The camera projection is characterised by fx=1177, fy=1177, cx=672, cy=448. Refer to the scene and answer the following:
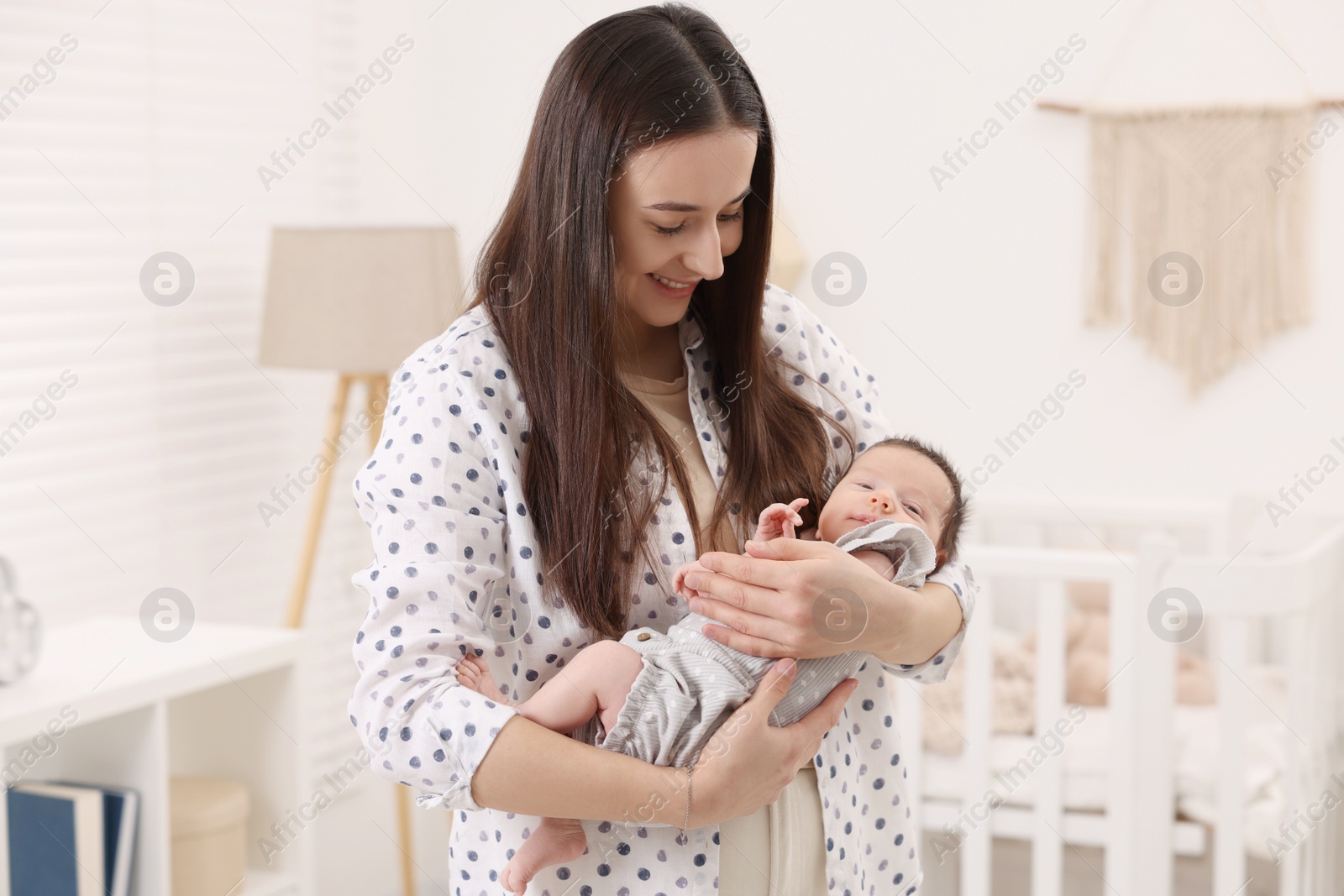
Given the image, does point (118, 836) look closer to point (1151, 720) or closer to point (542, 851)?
point (542, 851)

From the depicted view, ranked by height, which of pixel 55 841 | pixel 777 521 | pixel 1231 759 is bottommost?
pixel 55 841

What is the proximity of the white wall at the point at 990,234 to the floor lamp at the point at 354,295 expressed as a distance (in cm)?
67

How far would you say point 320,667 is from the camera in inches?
106

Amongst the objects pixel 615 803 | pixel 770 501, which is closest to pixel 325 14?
pixel 770 501

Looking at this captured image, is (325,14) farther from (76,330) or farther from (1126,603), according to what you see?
(1126,603)

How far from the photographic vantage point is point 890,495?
113 cm

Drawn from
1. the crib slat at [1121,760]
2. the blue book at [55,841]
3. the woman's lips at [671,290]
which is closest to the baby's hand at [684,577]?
the woman's lips at [671,290]

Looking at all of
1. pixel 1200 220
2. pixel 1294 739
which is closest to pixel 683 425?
pixel 1294 739

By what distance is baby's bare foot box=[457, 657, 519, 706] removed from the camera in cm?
90

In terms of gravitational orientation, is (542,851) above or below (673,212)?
below

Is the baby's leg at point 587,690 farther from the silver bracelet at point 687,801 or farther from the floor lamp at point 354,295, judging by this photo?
the floor lamp at point 354,295

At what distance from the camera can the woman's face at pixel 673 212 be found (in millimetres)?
985

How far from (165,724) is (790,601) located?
1191mm

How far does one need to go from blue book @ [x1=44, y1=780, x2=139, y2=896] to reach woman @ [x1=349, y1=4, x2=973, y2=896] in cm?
91
